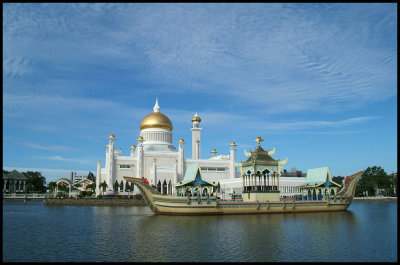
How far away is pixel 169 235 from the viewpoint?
18.0 metres

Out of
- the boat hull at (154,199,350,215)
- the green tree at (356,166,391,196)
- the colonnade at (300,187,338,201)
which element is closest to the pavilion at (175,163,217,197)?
the boat hull at (154,199,350,215)

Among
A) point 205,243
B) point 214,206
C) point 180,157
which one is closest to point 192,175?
point 214,206

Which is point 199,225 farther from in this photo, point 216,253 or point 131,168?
point 131,168

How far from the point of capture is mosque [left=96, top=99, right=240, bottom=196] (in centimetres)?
6344

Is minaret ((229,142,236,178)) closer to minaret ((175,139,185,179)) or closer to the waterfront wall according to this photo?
minaret ((175,139,185,179))

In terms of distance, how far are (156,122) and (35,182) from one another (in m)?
43.3

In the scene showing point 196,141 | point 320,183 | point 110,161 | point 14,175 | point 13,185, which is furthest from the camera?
point 14,175

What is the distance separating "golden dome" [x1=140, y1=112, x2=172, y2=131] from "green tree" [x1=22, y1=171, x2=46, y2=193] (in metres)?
36.1

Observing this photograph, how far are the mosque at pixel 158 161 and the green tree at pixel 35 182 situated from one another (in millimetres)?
34370

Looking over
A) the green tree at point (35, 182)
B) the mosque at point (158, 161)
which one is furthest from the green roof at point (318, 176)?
the green tree at point (35, 182)

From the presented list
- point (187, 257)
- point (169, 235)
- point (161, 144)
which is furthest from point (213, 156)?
point (187, 257)

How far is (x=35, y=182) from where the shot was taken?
306ft

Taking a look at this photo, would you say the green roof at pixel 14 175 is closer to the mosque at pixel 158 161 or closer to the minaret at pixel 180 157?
the mosque at pixel 158 161

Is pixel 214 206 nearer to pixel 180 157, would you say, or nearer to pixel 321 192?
pixel 321 192
